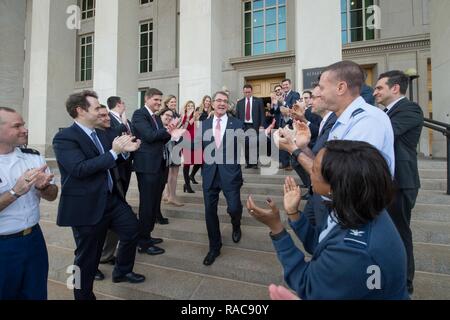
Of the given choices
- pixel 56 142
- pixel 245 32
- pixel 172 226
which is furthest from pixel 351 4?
pixel 56 142

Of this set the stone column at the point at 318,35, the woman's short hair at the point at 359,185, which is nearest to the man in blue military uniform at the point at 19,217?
the woman's short hair at the point at 359,185

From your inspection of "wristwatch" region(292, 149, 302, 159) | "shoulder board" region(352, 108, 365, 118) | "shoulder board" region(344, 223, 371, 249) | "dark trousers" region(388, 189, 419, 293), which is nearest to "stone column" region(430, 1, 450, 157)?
"dark trousers" region(388, 189, 419, 293)

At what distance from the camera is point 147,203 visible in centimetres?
375

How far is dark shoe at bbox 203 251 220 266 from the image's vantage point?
11.0 ft

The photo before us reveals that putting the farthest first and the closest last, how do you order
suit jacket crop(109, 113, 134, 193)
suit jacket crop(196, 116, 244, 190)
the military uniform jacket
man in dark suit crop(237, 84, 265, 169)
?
man in dark suit crop(237, 84, 265, 169) < suit jacket crop(109, 113, 134, 193) < suit jacket crop(196, 116, 244, 190) < the military uniform jacket

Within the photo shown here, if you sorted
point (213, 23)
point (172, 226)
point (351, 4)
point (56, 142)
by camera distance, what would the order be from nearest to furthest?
point (56, 142) → point (172, 226) → point (213, 23) → point (351, 4)

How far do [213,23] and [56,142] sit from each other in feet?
20.7

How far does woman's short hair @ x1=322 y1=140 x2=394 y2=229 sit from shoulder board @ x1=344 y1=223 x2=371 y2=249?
20mm

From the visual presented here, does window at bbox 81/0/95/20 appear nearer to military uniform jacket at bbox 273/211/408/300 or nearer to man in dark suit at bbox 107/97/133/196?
man in dark suit at bbox 107/97/133/196

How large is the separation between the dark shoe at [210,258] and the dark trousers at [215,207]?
0.16ft

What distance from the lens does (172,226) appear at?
4.32 meters

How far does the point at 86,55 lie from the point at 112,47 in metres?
9.02

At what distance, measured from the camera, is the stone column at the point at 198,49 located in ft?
24.7
